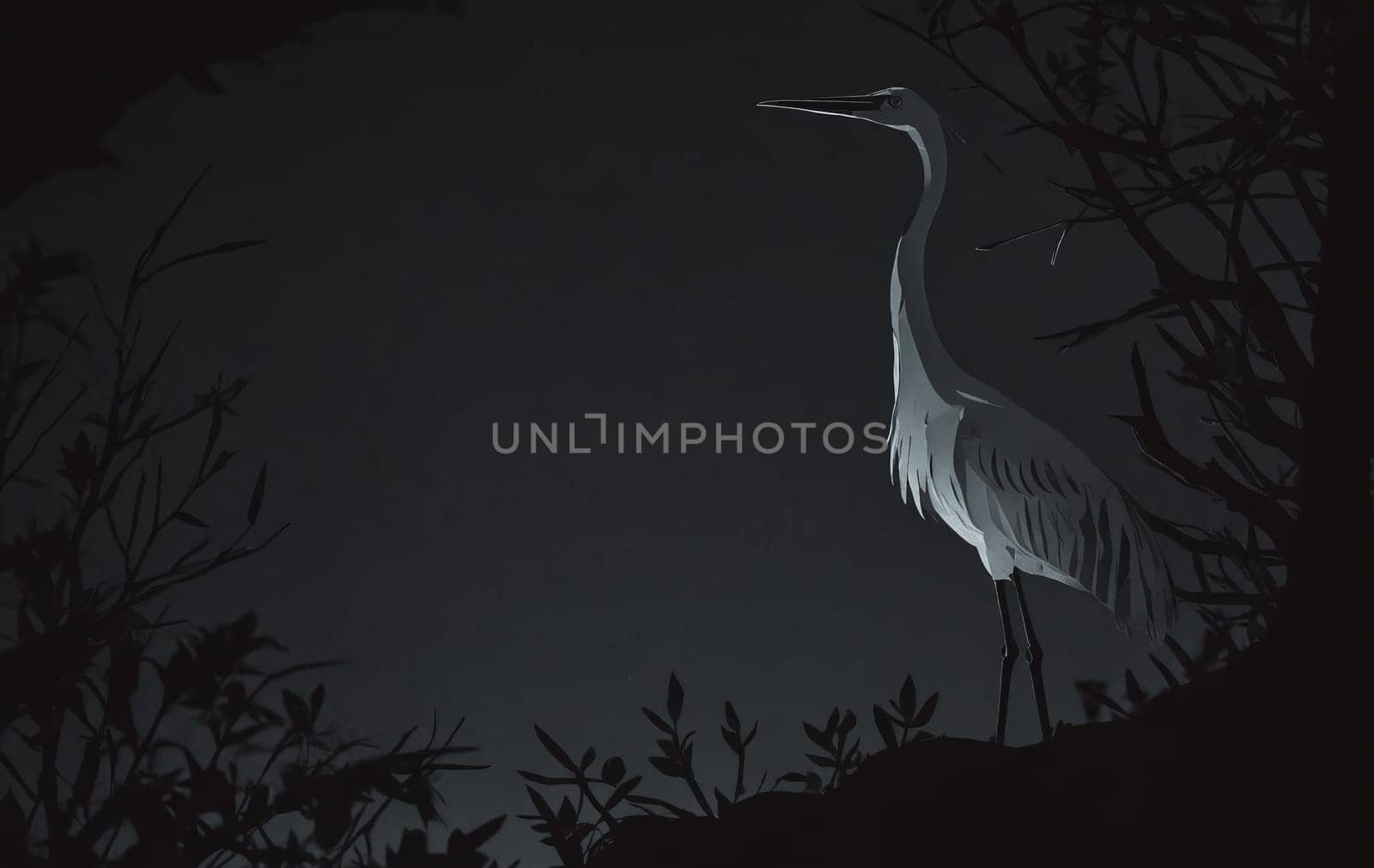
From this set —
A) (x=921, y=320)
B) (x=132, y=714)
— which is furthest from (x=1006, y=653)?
(x=132, y=714)

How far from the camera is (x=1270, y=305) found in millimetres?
904

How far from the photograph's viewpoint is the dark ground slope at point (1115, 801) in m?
0.60

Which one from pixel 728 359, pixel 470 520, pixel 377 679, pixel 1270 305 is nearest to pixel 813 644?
pixel 728 359

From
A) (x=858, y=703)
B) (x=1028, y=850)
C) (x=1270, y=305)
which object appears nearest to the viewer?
(x=1028, y=850)

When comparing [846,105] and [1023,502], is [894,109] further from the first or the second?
[1023,502]

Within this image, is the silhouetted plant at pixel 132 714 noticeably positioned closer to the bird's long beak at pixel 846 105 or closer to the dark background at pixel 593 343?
the dark background at pixel 593 343

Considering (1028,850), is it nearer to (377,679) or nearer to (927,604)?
(927,604)

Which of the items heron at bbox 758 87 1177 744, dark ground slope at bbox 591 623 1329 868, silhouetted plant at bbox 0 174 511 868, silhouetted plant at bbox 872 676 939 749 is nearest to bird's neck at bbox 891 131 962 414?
heron at bbox 758 87 1177 744

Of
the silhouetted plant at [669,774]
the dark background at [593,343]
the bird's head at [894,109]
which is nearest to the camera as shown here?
the silhouetted plant at [669,774]

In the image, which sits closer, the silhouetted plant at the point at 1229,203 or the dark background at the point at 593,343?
the silhouetted plant at the point at 1229,203

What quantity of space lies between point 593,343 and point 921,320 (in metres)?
0.62

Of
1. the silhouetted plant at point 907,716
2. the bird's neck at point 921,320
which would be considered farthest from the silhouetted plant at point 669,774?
the bird's neck at point 921,320

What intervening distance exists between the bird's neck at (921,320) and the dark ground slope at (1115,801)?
26.1 inches

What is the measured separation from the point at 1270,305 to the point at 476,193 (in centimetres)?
134
